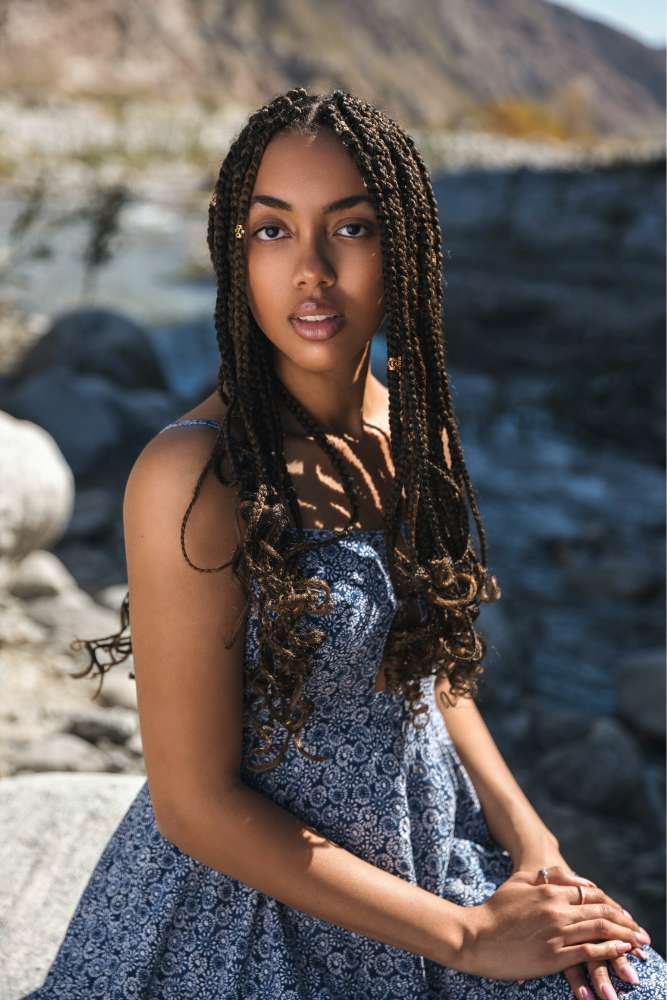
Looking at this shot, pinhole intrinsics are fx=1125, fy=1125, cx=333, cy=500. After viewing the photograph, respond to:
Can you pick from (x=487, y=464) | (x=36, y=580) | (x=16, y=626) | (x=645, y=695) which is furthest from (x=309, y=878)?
(x=487, y=464)

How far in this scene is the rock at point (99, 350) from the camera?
8469 millimetres

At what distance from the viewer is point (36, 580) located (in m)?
4.54

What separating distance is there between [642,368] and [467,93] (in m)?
118

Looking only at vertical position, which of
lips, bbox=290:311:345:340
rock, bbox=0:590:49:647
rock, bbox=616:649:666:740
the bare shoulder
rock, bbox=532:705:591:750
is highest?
lips, bbox=290:311:345:340

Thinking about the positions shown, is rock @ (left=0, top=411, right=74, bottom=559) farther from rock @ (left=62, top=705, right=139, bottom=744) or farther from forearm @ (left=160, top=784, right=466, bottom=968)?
forearm @ (left=160, top=784, right=466, bottom=968)

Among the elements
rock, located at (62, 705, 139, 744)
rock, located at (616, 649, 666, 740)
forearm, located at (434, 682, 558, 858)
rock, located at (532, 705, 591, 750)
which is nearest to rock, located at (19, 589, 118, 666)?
rock, located at (62, 705, 139, 744)

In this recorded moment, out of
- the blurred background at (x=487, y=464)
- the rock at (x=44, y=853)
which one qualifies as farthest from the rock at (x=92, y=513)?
the rock at (x=44, y=853)

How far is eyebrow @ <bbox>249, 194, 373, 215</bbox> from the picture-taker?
5.41 ft

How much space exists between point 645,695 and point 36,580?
8.03 feet

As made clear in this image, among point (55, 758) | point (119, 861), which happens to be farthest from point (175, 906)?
point (55, 758)

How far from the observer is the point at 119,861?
180cm

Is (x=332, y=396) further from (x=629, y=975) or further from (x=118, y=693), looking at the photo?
(x=118, y=693)

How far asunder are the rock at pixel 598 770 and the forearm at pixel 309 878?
7.60ft

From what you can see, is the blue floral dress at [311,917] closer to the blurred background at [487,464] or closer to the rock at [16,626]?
the blurred background at [487,464]
